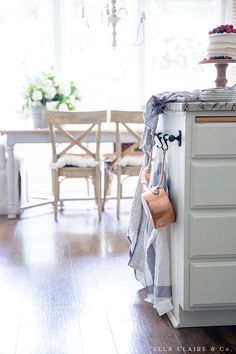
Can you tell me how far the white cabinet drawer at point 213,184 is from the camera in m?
1.90

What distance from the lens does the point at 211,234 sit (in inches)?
76.6

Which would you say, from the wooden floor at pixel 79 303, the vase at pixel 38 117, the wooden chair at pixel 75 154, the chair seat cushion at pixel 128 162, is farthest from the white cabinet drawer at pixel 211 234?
the vase at pixel 38 117

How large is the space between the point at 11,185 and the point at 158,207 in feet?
7.73

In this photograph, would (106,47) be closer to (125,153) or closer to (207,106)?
(125,153)

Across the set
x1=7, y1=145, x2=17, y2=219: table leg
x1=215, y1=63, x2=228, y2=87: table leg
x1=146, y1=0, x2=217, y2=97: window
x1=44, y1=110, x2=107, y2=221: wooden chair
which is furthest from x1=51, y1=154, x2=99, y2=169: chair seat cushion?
x1=215, y1=63, x2=228, y2=87: table leg

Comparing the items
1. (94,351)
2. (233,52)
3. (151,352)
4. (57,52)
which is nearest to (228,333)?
(151,352)

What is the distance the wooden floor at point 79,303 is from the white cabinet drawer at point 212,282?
17 cm

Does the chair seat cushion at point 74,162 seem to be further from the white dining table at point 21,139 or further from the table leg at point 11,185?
the table leg at point 11,185

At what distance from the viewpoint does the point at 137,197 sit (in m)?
2.39

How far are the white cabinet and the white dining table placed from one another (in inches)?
83.8

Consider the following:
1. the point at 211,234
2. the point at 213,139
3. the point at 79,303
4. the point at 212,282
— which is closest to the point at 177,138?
the point at 213,139

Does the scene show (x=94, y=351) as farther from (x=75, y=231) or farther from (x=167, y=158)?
(x=75, y=231)

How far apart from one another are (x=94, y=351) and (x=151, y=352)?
0.22m

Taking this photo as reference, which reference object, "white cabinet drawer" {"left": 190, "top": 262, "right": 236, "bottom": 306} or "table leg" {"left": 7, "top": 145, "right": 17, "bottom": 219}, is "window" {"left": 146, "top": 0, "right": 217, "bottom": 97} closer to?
"table leg" {"left": 7, "top": 145, "right": 17, "bottom": 219}
